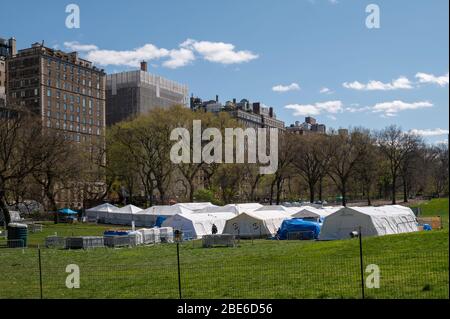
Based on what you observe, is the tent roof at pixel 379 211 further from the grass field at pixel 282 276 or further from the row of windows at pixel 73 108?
the row of windows at pixel 73 108

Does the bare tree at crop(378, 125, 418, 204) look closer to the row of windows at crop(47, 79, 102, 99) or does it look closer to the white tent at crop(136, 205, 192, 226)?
the white tent at crop(136, 205, 192, 226)

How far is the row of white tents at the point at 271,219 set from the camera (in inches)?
1631

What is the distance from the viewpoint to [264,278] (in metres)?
17.5

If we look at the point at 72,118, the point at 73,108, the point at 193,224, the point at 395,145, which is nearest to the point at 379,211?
the point at 193,224

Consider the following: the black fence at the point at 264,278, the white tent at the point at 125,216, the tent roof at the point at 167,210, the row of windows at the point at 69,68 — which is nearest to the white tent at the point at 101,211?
the white tent at the point at 125,216

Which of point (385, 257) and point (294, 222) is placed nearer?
point (385, 257)

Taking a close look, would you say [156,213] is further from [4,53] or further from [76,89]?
[4,53]

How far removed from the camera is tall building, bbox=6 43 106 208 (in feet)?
442

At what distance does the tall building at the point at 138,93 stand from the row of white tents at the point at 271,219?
3166 inches

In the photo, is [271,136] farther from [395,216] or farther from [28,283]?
[28,283]

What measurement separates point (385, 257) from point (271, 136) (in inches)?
2707

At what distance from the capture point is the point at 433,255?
19.0 meters

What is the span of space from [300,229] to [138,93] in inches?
4124

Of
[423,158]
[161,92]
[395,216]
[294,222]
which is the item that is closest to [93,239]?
[294,222]
